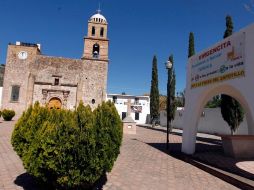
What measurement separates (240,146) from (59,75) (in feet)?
86.6

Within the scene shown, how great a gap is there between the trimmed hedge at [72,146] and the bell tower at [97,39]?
2724 cm

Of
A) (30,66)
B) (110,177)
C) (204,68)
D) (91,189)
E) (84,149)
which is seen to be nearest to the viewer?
(84,149)

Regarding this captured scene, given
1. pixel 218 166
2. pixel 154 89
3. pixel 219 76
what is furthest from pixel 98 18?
pixel 218 166

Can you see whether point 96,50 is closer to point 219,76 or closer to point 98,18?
point 98,18

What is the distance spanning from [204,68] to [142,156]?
3.96 meters

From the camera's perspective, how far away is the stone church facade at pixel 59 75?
32.0 m

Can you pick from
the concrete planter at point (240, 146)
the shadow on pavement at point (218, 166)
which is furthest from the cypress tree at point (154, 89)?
the concrete planter at point (240, 146)

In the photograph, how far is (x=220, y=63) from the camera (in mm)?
8773

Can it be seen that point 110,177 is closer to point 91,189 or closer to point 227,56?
point 91,189

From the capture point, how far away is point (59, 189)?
18.2 ft

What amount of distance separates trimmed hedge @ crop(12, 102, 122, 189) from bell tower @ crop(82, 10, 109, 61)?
2724 cm

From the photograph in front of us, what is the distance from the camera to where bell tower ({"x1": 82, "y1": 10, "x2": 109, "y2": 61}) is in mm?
32156

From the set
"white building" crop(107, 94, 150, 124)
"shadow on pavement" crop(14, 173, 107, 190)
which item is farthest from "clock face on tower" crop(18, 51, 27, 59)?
"shadow on pavement" crop(14, 173, 107, 190)

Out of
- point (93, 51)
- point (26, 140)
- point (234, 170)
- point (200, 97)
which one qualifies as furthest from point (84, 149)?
point (93, 51)
